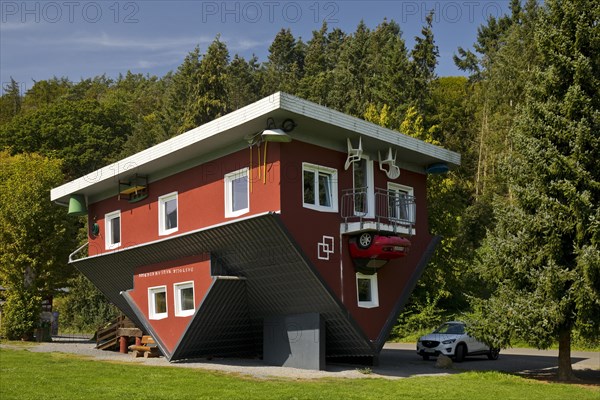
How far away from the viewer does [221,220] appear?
2222 cm

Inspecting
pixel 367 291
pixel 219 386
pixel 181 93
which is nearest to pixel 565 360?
pixel 367 291

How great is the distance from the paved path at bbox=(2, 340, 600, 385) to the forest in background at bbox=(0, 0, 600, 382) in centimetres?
267

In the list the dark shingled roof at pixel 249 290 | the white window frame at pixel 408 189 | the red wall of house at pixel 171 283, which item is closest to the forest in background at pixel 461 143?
the white window frame at pixel 408 189

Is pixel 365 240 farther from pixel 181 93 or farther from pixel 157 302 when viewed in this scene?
pixel 181 93

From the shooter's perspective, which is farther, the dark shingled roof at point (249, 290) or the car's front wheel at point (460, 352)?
the car's front wheel at point (460, 352)

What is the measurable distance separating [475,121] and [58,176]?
33133 millimetres

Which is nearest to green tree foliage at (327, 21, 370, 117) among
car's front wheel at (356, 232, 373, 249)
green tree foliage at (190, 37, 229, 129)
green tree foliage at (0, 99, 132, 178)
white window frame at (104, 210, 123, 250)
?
green tree foliage at (190, 37, 229, 129)

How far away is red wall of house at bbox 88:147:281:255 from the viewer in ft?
67.5

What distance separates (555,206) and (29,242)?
26.2m

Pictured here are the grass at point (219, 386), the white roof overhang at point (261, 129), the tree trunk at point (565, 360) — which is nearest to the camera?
the grass at point (219, 386)

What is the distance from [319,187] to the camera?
21.6 metres

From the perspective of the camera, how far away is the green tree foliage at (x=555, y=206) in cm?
1938

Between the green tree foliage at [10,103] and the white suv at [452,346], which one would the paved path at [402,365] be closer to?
the white suv at [452,346]

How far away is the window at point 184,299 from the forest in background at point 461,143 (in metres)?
8.96
